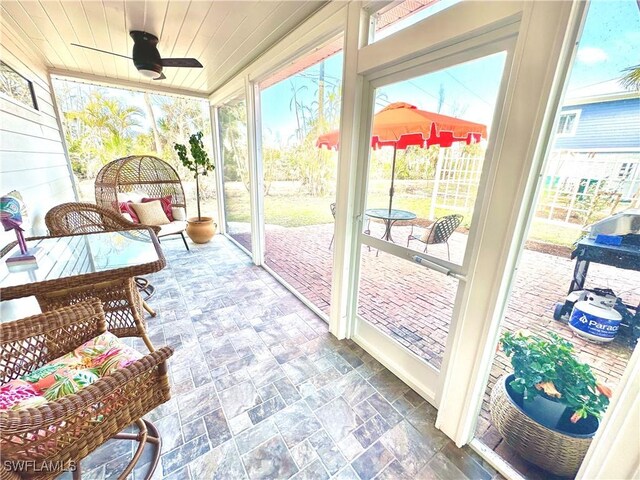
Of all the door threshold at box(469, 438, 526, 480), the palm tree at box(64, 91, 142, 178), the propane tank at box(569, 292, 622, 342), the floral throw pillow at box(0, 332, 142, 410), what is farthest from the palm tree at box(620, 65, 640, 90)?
the palm tree at box(64, 91, 142, 178)

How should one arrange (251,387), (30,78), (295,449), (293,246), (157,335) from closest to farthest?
(295,449) < (251,387) < (157,335) < (30,78) < (293,246)

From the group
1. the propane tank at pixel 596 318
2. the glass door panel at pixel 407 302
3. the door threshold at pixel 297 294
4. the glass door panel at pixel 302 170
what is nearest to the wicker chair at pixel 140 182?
the glass door panel at pixel 302 170

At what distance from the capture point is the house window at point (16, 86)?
1.92 metres

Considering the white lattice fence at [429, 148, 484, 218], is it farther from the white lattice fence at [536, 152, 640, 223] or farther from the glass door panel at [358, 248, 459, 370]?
the glass door panel at [358, 248, 459, 370]

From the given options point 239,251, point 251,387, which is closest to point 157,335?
point 251,387

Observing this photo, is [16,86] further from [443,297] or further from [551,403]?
[551,403]

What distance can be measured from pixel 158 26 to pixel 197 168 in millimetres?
2164

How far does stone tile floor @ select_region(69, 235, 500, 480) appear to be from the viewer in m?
1.23

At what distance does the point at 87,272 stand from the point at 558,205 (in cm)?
230

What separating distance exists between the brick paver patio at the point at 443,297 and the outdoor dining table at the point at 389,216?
0.05 metres

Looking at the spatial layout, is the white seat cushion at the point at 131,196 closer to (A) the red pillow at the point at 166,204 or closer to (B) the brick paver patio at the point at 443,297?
(A) the red pillow at the point at 166,204

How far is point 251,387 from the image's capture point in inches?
65.2

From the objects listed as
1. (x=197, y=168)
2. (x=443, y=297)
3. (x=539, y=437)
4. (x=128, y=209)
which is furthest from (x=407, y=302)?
(x=128, y=209)

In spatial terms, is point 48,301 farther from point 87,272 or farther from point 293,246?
point 293,246
